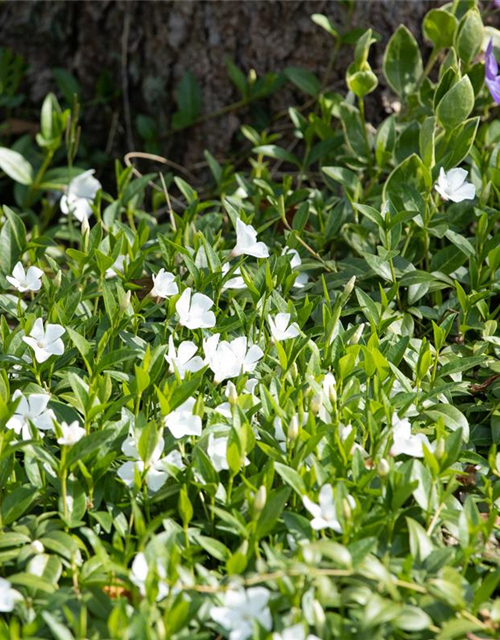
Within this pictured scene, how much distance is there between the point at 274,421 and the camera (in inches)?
70.1

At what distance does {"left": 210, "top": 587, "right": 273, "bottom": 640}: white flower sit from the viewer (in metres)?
1.39

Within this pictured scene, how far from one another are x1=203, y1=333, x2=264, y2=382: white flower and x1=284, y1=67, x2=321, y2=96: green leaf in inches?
58.8

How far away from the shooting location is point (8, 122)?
358 centimetres

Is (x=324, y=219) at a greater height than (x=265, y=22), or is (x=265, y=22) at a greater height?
(x=265, y=22)

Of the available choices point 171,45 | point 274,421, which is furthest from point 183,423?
point 171,45

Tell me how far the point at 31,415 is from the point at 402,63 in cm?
172

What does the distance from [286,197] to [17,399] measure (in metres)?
1.28

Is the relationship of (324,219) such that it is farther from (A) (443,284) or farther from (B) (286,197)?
(A) (443,284)

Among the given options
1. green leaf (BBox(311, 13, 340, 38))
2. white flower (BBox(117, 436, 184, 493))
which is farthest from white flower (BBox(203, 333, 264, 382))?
green leaf (BBox(311, 13, 340, 38))

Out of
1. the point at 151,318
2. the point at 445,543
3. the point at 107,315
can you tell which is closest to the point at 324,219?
the point at 151,318

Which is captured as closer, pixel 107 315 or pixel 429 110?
pixel 107 315

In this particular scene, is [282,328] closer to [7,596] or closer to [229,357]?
[229,357]

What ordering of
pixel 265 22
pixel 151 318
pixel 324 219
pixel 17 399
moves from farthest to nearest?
pixel 265 22, pixel 324 219, pixel 151 318, pixel 17 399

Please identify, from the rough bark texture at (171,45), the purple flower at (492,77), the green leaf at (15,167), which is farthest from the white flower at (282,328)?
the rough bark texture at (171,45)
